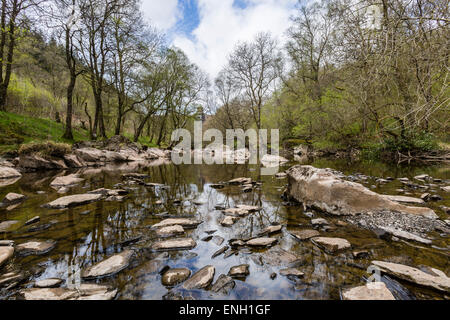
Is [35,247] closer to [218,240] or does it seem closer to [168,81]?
[218,240]

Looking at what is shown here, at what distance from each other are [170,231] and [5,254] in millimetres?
1510

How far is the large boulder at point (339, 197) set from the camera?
2.73 m

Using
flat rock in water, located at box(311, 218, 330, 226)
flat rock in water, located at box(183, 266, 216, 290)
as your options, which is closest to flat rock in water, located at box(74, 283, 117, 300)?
flat rock in water, located at box(183, 266, 216, 290)

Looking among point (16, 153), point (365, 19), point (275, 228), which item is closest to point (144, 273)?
point (275, 228)

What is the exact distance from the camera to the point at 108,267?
67.1 inches

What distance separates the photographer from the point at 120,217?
9.98ft

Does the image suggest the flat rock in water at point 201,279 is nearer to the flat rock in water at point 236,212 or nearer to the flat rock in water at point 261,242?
the flat rock in water at point 261,242

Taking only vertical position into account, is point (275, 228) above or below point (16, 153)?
below

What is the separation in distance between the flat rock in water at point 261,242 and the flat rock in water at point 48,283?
1.67 meters

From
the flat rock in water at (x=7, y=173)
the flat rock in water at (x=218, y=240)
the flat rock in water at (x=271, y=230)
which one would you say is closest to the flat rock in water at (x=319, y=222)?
the flat rock in water at (x=271, y=230)

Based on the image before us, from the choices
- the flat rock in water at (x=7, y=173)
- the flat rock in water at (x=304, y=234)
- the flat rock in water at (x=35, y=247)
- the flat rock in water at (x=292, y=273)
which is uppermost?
the flat rock in water at (x=7, y=173)

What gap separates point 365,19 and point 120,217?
4.77m
